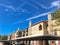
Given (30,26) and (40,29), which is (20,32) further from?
(40,29)

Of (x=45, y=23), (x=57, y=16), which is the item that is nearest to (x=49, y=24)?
(x=45, y=23)

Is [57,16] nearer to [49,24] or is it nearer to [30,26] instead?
[49,24]

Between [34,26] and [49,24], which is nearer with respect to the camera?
[49,24]

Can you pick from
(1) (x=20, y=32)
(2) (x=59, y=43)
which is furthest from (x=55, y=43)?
(1) (x=20, y=32)

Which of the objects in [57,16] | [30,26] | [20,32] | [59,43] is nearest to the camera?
[57,16]

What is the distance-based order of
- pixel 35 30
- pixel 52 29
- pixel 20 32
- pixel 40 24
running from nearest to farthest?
1. pixel 52 29
2. pixel 40 24
3. pixel 35 30
4. pixel 20 32

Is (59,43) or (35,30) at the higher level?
(35,30)

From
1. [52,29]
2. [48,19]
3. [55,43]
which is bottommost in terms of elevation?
[55,43]

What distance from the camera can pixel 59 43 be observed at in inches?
1236

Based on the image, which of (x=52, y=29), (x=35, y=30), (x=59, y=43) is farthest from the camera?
(x=35, y=30)

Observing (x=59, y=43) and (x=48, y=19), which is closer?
(x=59, y=43)

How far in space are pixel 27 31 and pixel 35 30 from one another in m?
7.51

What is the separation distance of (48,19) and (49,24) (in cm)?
184

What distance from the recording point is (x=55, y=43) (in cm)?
3275
